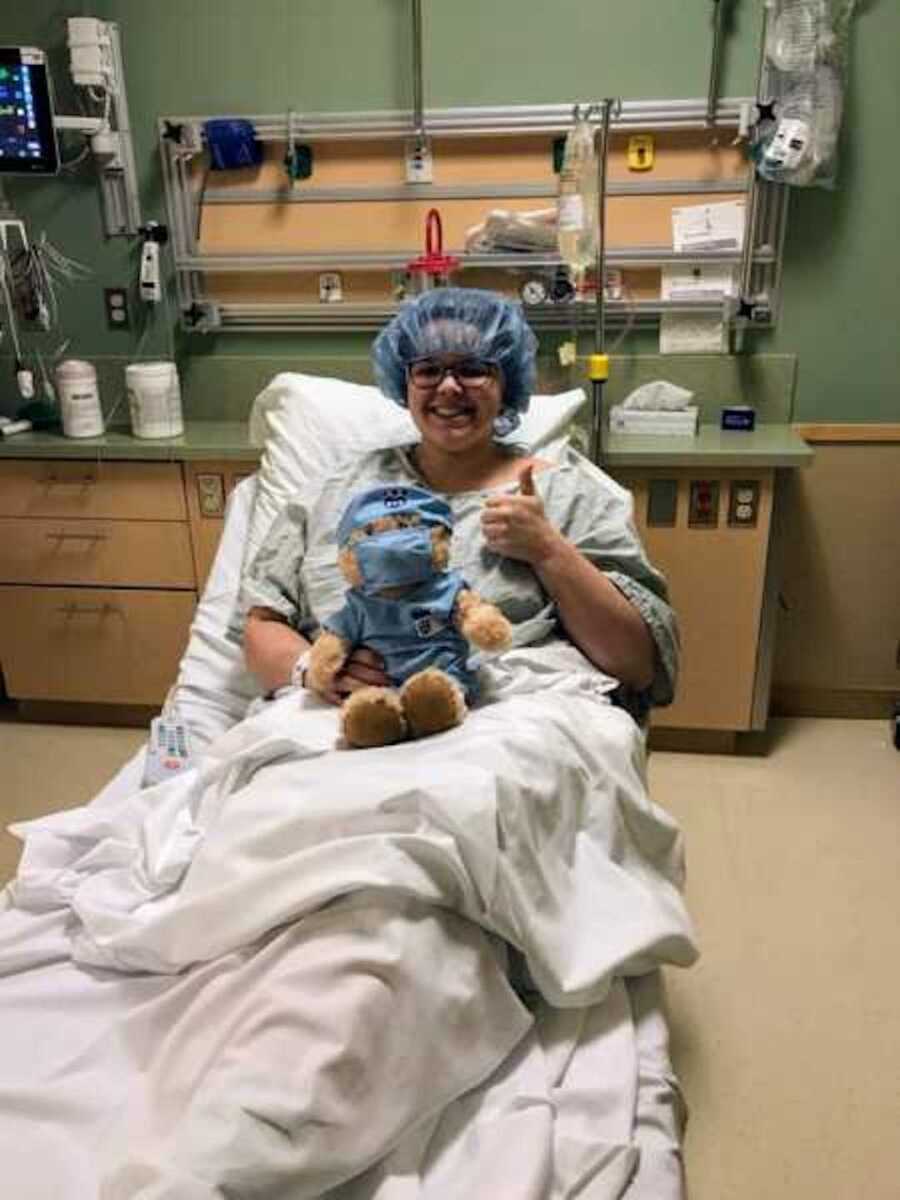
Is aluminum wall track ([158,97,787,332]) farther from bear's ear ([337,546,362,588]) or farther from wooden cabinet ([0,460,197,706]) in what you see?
bear's ear ([337,546,362,588])

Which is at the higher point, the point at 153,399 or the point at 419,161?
the point at 419,161

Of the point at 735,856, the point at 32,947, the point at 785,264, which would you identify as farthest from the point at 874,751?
the point at 32,947

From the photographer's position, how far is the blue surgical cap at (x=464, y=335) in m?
1.61

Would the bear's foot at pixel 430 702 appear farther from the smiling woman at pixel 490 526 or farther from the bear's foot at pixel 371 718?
the smiling woman at pixel 490 526

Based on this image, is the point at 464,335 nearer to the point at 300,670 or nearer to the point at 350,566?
the point at 350,566

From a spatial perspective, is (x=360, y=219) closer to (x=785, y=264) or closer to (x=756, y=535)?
(x=785, y=264)

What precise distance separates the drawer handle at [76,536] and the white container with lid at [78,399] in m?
0.27

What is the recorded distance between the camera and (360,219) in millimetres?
2643

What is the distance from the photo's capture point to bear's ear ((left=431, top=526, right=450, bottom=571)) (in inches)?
54.3

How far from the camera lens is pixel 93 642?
8.81 feet

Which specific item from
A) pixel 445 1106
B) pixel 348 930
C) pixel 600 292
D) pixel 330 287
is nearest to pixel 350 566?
pixel 348 930

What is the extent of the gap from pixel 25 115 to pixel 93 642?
1.36m

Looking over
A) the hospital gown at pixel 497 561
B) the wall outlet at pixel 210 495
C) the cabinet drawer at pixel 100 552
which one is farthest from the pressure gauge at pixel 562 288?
the cabinet drawer at pixel 100 552

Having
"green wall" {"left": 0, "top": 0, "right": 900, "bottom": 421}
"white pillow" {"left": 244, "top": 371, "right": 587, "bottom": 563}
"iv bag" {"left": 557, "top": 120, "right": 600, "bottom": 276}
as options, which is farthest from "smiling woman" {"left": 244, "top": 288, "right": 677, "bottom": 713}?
"green wall" {"left": 0, "top": 0, "right": 900, "bottom": 421}
